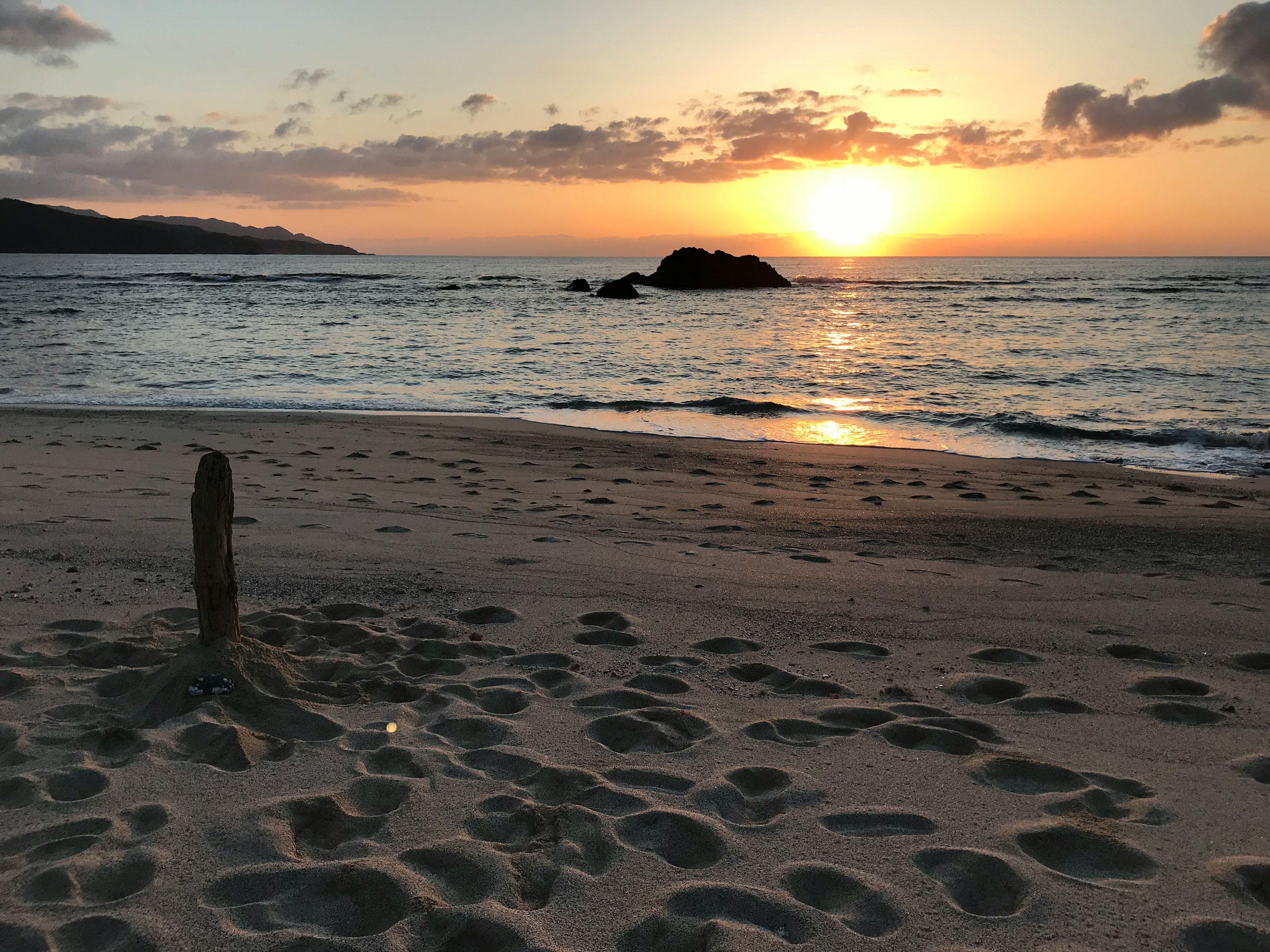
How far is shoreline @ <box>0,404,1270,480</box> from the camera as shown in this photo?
9.76m

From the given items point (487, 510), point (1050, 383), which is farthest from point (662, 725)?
point (1050, 383)

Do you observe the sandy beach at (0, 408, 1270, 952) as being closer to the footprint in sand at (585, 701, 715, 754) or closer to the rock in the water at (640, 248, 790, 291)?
the footprint in sand at (585, 701, 715, 754)

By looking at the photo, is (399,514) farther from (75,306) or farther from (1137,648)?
(75,306)

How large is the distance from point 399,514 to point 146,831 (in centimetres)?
418

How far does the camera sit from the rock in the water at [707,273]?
62.3 meters

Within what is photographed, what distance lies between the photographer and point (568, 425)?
1240 centimetres

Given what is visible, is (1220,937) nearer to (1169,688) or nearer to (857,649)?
(1169,688)

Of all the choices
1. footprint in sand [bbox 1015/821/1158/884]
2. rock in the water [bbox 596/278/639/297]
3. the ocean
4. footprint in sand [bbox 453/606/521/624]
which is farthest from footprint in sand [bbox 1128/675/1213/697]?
rock in the water [bbox 596/278/639/297]

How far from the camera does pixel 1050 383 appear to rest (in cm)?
1716

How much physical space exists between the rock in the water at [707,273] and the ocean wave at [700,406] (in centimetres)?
4774

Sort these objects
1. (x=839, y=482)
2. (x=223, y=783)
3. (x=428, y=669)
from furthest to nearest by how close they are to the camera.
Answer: (x=839, y=482) < (x=428, y=669) < (x=223, y=783)

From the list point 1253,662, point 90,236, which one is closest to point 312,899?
point 1253,662

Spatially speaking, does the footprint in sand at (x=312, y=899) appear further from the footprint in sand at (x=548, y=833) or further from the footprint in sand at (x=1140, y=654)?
the footprint in sand at (x=1140, y=654)

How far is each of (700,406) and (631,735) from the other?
1165cm
